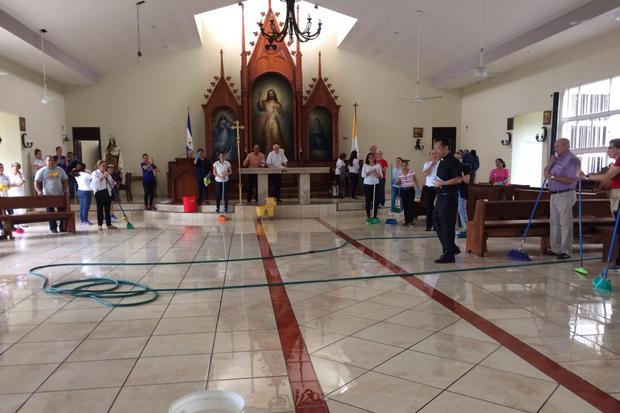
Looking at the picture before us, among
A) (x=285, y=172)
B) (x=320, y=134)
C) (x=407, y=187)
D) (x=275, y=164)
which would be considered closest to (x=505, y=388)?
(x=407, y=187)

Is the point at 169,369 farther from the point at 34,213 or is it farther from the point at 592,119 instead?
the point at 592,119

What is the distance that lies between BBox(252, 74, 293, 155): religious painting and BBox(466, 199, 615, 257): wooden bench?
8.73m

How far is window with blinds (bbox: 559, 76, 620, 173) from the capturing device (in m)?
8.71

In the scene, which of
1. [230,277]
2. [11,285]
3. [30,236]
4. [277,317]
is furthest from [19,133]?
[277,317]

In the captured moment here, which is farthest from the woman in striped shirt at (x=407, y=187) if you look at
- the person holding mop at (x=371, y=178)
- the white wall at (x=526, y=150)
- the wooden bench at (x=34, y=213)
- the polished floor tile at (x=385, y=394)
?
the wooden bench at (x=34, y=213)

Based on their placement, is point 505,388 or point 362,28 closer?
point 505,388

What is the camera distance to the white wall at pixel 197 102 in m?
13.7

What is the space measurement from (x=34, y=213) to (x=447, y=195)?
709cm

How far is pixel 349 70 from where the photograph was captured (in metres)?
14.5

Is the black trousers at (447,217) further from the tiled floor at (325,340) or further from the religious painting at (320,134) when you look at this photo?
the religious painting at (320,134)

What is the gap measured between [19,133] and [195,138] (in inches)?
189

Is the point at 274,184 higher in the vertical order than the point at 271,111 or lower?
lower

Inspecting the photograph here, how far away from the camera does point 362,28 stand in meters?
12.2

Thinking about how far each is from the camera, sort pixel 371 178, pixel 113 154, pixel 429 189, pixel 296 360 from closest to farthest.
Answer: pixel 296 360
pixel 429 189
pixel 371 178
pixel 113 154
